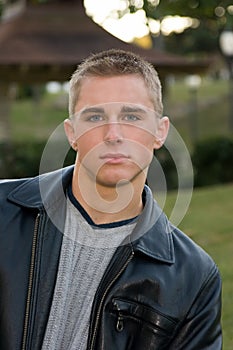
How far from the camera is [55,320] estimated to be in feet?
7.91

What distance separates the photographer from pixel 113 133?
91.7 inches

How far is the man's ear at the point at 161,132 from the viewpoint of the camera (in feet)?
8.19

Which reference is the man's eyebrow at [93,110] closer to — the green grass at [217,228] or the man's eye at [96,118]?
the man's eye at [96,118]

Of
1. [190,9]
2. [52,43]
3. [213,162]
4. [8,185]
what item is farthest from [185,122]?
[8,185]

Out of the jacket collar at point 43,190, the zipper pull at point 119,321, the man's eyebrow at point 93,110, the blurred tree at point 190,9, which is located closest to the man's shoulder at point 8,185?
the jacket collar at point 43,190

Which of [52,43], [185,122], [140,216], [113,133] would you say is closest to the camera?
[113,133]

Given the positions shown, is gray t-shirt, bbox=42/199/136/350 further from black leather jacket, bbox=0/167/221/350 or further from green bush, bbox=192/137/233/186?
green bush, bbox=192/137/233/186

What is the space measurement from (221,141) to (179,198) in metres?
15.4

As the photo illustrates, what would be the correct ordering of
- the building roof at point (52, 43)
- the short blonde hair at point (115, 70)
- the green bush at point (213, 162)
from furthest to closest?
the green bush at point (213, 162)
the building roof at point (52, 43)
the short blonde hair at point (115, 70)

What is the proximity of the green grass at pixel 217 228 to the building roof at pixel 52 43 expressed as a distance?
3664 mm

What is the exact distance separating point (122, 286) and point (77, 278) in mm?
141

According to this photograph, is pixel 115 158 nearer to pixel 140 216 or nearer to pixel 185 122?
pixel 140 216

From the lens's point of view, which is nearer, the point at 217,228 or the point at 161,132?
the point at 161,132

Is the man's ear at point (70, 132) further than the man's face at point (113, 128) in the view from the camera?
Yes
